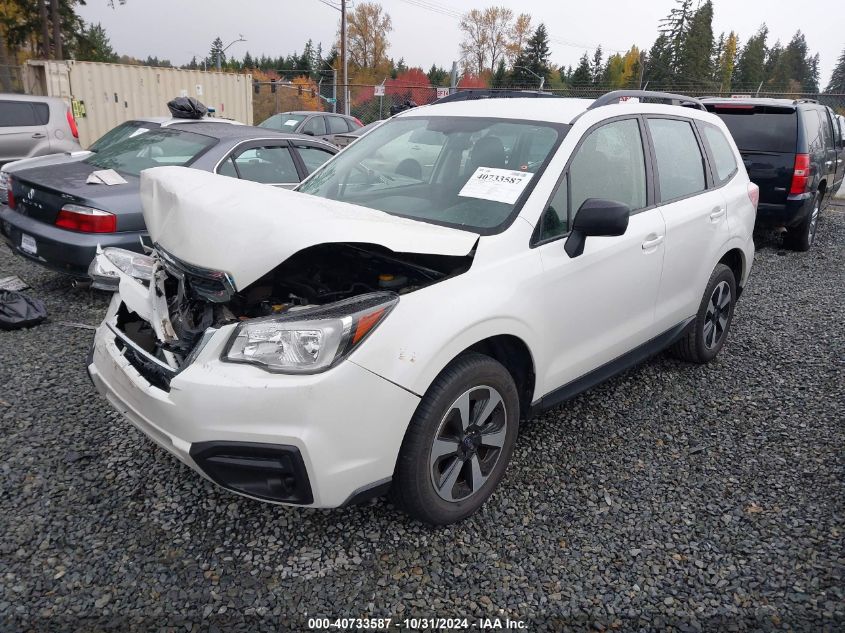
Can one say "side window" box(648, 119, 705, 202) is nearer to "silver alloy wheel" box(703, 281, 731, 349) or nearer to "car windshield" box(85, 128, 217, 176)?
"silver alloy wheel" box(703, 281, 731, 349)

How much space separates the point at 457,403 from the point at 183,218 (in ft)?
4.48

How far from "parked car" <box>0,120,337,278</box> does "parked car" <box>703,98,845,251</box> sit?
17.9 feet

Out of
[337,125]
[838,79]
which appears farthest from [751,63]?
[337,125]

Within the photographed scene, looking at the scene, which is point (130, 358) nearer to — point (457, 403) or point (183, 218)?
point (183, 218)

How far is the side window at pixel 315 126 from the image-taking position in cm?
1412

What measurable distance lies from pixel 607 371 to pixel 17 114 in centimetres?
1023

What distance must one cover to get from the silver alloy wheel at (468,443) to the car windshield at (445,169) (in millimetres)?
763

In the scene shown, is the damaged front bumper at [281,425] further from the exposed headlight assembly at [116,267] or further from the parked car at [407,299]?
the exposed headlight assembly at [116,267]

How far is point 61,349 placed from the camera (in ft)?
14.3

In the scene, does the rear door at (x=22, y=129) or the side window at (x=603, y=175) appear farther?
the rear door at (x=22, y=129)

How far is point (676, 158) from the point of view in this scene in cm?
387

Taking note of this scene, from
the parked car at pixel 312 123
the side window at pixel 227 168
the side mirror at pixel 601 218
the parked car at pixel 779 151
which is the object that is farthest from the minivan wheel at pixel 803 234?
the parked car at pixel 312 123

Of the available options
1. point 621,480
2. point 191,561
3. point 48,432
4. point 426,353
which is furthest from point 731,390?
point 48,432

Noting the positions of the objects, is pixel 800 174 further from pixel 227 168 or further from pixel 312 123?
pixel 312 123
